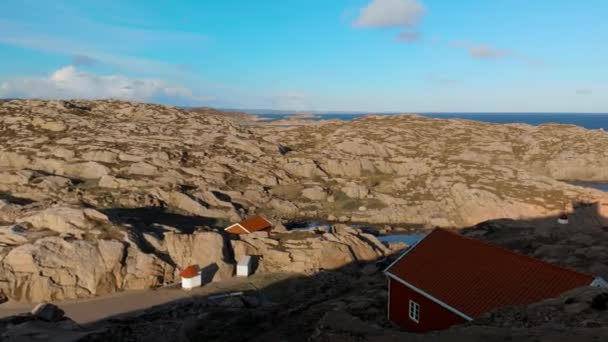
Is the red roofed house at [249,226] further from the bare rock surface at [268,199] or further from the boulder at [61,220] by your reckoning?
the boulder at [61,220]

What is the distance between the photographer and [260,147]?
366ft

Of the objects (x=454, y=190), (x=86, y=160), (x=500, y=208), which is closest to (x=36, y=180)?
(x=86, y=160)

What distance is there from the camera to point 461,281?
28.0 m

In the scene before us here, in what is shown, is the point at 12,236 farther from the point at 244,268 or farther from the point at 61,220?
the point at 244,268

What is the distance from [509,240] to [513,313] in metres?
31.8

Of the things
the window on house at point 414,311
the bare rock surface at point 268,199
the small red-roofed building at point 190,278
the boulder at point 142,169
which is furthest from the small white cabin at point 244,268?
the boulder at point 142,169

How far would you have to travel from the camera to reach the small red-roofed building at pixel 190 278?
49906 millimetres

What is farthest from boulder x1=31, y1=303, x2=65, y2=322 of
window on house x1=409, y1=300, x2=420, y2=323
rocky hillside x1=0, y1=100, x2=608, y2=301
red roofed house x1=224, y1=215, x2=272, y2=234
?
red roofed house x1=224, y1=215, x2=272, y2=234

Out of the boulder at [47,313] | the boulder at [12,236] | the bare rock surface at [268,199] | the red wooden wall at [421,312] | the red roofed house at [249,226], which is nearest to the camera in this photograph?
the red wooden wall at [421,312]

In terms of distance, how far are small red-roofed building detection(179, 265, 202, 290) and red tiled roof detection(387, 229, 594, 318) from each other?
27.4 metres

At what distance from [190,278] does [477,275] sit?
1361 inches

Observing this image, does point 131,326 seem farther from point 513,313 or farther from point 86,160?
point 86,160

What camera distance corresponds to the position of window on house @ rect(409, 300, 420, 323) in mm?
29866

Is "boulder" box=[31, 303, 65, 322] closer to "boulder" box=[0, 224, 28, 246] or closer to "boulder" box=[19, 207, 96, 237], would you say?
"boulder" box=[19, 207, 96, 237]
